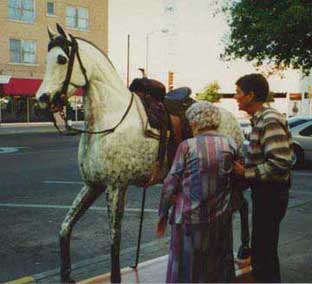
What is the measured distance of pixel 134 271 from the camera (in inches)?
222

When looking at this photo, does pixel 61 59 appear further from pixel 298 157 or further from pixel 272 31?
pixel 272 31

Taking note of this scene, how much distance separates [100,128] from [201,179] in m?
1.21

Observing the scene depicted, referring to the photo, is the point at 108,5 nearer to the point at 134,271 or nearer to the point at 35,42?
the point at 35,42

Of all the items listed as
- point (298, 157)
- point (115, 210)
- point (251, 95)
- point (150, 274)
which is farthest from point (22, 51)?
point (251, 95)

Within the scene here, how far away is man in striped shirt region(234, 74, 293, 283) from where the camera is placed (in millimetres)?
4344

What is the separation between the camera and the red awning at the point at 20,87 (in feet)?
130

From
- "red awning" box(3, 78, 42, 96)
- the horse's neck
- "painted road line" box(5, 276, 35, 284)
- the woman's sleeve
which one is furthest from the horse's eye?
"red awning" box(3, 78, 42, 96)

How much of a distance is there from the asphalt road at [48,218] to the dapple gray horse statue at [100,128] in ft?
4.94

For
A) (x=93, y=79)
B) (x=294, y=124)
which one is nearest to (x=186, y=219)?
(x=93, y=79)

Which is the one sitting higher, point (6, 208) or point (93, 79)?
point (93, 79)

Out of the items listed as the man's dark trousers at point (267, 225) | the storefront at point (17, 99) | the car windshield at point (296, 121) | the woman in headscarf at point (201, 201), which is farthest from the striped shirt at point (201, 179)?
the storefront at point (17, 99)

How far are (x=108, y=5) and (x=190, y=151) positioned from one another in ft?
145

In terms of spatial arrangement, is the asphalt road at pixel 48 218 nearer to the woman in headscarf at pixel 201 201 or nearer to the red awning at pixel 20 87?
the woman in headscarf at pixel 201 201

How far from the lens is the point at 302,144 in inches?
632
